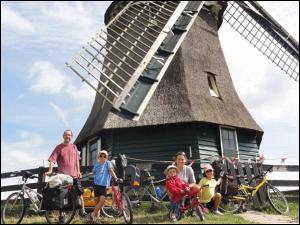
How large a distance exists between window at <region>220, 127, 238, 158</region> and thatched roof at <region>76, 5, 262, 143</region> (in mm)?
353

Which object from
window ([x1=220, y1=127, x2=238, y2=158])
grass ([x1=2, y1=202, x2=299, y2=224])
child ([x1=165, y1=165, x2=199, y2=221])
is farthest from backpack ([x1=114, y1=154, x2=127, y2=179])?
window ([x1=220, y1=127, x2=238, y2=158])

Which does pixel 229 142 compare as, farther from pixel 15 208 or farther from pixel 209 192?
pixel 15 208

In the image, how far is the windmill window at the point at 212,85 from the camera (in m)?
13.9

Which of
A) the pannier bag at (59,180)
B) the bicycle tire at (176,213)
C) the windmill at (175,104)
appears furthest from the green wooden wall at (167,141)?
the pannier bag at (59,180)

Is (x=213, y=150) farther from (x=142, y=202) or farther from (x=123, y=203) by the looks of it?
(x=123, y=203)

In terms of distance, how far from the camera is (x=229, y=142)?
1309 centimetres

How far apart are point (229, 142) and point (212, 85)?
2174 mm

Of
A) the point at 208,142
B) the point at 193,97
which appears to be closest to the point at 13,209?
the point at 208,142

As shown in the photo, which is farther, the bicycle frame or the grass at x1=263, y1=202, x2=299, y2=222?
the grass at x1=263, y1=202, x2=299, y2=222

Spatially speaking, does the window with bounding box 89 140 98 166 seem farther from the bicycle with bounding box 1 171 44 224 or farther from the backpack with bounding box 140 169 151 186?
the bicycle with bounding box 1 171 44 224

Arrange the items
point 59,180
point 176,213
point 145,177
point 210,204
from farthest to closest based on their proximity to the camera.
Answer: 1. point 145,177
2. point 210,204
3. point 176,213
4. point 59,180

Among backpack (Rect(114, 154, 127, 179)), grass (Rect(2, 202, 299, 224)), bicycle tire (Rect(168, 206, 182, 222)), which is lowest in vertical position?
grass (Rect(2, 202, 299, 224))

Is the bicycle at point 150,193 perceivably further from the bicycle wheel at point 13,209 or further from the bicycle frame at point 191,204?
the bicycle wheel at point 13,209

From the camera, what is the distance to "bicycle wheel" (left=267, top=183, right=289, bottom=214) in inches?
357
